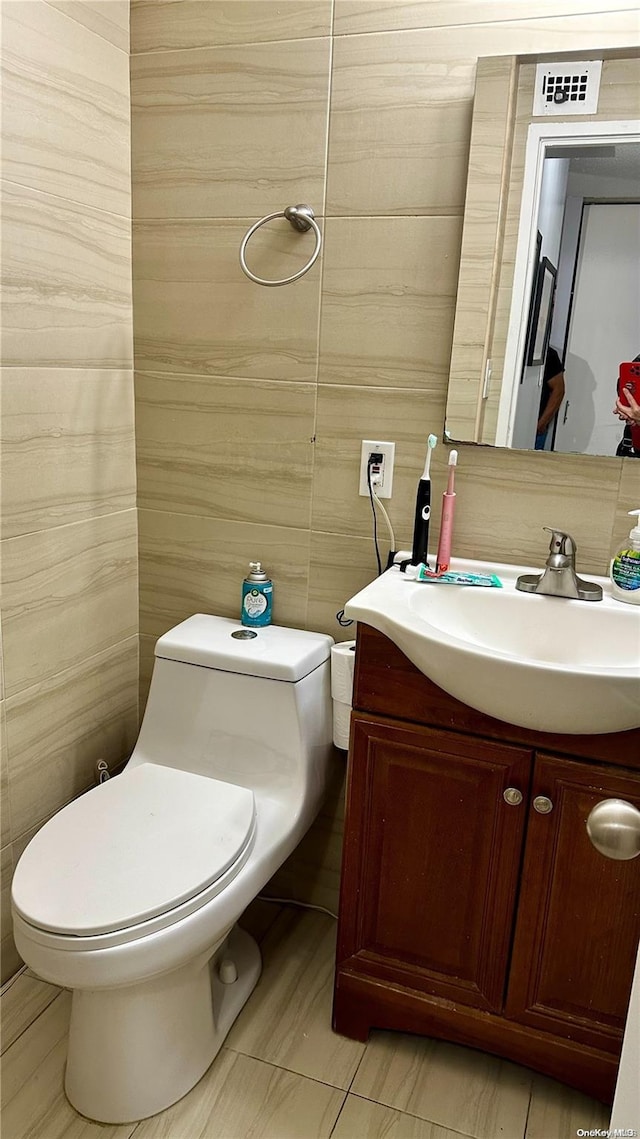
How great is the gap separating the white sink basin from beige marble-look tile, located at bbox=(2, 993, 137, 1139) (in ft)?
3.09

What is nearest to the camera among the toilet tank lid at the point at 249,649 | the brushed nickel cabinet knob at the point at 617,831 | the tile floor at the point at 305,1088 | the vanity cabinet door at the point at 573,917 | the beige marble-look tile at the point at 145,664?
the brushed nickel cabinet knob at the point at 617,831

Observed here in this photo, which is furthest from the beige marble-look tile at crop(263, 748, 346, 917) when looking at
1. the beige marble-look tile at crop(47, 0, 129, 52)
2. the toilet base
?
the beige marble-look tile at crop(47, 0, 129, 52)

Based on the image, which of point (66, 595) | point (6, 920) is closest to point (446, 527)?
point (66, 595)

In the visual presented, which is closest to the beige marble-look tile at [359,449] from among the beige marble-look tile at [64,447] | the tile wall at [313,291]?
the tile wall at [313,291]

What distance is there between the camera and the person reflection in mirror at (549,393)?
1438mm

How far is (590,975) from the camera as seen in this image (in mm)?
1325

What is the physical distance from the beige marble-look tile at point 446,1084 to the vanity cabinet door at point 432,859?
6.4 inches

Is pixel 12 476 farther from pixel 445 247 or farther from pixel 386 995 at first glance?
pixel 386 995

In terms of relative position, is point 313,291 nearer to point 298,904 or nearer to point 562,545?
point 562,545

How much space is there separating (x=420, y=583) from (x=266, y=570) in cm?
43

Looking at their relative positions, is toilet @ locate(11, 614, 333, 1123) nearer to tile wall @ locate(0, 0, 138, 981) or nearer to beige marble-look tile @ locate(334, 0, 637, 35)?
tile wall @ locate(0, 0, 138, 981)

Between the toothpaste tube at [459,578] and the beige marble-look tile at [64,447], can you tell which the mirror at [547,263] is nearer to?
the toothpaste tube at [459,578]

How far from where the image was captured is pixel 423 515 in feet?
5.05

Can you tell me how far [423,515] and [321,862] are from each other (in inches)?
34.0
